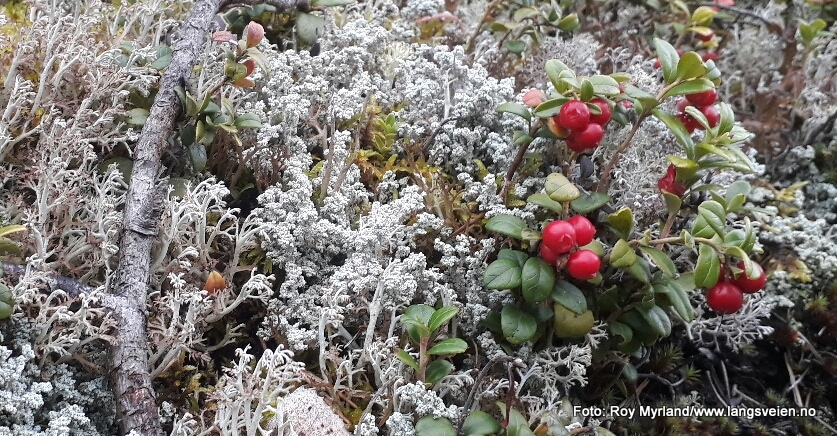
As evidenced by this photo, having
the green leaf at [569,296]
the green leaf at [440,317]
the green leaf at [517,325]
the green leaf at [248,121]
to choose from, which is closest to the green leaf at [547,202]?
the green leaf at [569,296]

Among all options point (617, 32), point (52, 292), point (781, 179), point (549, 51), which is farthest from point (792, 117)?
point (52, 292)

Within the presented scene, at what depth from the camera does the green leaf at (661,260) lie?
1891 millimetres

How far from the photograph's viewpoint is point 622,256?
187 cm

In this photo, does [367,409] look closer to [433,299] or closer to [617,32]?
[433,299]

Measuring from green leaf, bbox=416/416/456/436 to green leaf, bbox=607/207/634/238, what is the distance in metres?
0.78

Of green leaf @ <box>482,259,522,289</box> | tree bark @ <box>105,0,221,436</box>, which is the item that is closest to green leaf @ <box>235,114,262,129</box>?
tree bark @ <box>105,0,221,436</box>

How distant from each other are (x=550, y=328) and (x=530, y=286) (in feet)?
0.78

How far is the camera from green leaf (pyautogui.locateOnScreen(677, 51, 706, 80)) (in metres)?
1.94

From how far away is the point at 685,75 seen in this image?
198cm

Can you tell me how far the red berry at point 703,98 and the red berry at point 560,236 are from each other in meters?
0.70

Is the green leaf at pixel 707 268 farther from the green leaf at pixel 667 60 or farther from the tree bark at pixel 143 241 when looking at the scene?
the tree bark at pixel 143 241

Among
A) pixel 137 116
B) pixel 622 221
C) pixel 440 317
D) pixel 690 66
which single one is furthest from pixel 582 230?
pixel 137 116

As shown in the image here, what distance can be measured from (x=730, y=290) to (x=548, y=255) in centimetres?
59

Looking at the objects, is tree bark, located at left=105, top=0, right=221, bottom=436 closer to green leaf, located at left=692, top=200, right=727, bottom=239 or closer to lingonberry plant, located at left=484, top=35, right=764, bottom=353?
lingonberry plant, located at left=484, top=35, right=764, bottom=353
